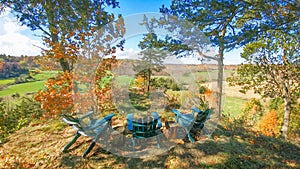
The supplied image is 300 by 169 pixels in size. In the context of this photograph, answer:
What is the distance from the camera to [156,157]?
2.44m

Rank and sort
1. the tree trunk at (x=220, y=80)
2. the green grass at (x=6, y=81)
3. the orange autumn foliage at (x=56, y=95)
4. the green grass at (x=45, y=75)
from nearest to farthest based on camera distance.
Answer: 1. the orange autumn foliage at (x=56, y=95)
2. the green grass at (x=45, y=75)
3. the green grass at (x=6, y=81)
4. the tree trunk at (x=220, y=80)

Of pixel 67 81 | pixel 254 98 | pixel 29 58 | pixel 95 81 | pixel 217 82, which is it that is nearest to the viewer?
pixel 67 81

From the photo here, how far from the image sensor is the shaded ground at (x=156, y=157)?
2270 mm

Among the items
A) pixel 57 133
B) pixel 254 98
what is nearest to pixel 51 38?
pixel 57 133

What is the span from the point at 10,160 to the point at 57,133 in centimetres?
86

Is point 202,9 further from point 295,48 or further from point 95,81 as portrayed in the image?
point 295,48

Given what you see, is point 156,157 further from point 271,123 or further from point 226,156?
point 271,123

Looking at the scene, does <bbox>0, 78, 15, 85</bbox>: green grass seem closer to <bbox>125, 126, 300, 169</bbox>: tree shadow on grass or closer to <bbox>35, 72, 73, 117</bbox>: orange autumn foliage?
<bbox>35, 72, 73, 117</bbox>: orange autumn foliage

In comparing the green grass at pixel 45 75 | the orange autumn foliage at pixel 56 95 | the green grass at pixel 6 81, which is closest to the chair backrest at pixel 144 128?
the orange autumn foliage at pixel 56 95

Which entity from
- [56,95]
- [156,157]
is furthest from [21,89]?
[156,157]

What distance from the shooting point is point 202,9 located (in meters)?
4.40

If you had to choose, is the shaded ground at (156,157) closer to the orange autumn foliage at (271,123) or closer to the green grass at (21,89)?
the green grass at (21,89)

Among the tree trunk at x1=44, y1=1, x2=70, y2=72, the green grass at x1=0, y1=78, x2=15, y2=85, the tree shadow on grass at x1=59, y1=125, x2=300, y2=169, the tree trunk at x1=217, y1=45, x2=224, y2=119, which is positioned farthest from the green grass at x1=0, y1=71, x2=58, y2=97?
the tree trunk at x1=217, y1=45, x2=224, y2=119

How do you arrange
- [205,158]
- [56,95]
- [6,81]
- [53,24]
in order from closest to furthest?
1. [205,158]
2. [56,95]
3. [53,24]
4. [6,81]
